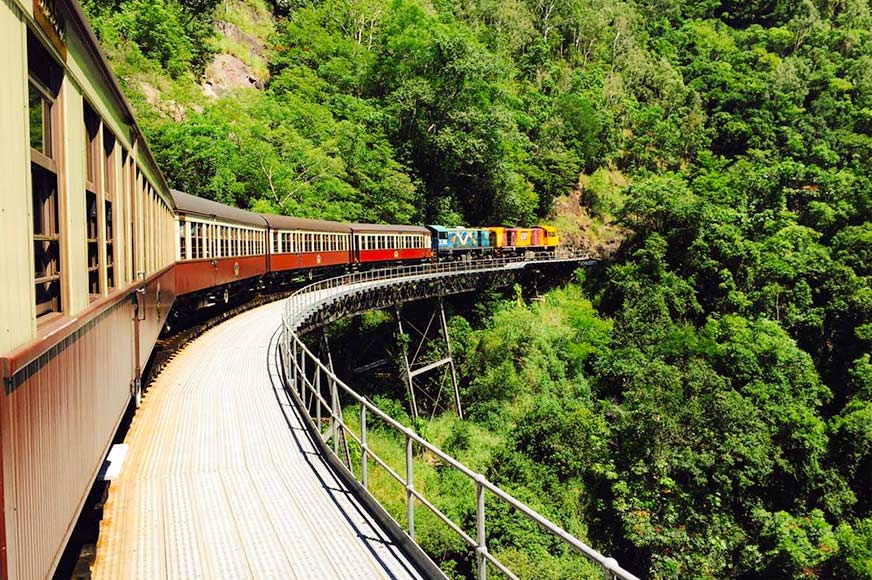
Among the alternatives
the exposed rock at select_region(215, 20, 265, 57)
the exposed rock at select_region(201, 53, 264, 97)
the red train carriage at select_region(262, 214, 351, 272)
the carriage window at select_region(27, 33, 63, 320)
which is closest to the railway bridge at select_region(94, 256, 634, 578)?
the carriage window at select_region(27, 33, 63, 320)

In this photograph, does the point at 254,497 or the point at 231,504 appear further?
the point at 254,497

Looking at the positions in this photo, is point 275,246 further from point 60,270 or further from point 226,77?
point 226,77

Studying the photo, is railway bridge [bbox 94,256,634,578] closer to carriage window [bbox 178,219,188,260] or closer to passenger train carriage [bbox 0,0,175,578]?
passenger train carriage [bbox 0,0,175,578]

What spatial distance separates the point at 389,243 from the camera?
29.1 metres

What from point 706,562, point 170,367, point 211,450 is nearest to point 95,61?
point 211,450

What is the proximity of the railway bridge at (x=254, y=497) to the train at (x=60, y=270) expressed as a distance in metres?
0.72

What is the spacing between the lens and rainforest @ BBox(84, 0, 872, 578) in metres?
20.8

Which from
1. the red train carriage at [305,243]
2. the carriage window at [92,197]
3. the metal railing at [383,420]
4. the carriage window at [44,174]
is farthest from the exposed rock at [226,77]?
the carriage window at [44,174]

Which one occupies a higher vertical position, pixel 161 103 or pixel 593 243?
pixel 161 103

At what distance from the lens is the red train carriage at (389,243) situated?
26653 mm

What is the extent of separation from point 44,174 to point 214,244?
11.8 metres

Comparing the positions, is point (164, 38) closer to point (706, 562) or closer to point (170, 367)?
point (170, 367)

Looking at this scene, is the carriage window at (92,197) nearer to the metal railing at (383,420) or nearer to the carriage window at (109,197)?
the carriage window at (109,197)

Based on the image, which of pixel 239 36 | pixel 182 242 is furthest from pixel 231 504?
pixel 239 36
